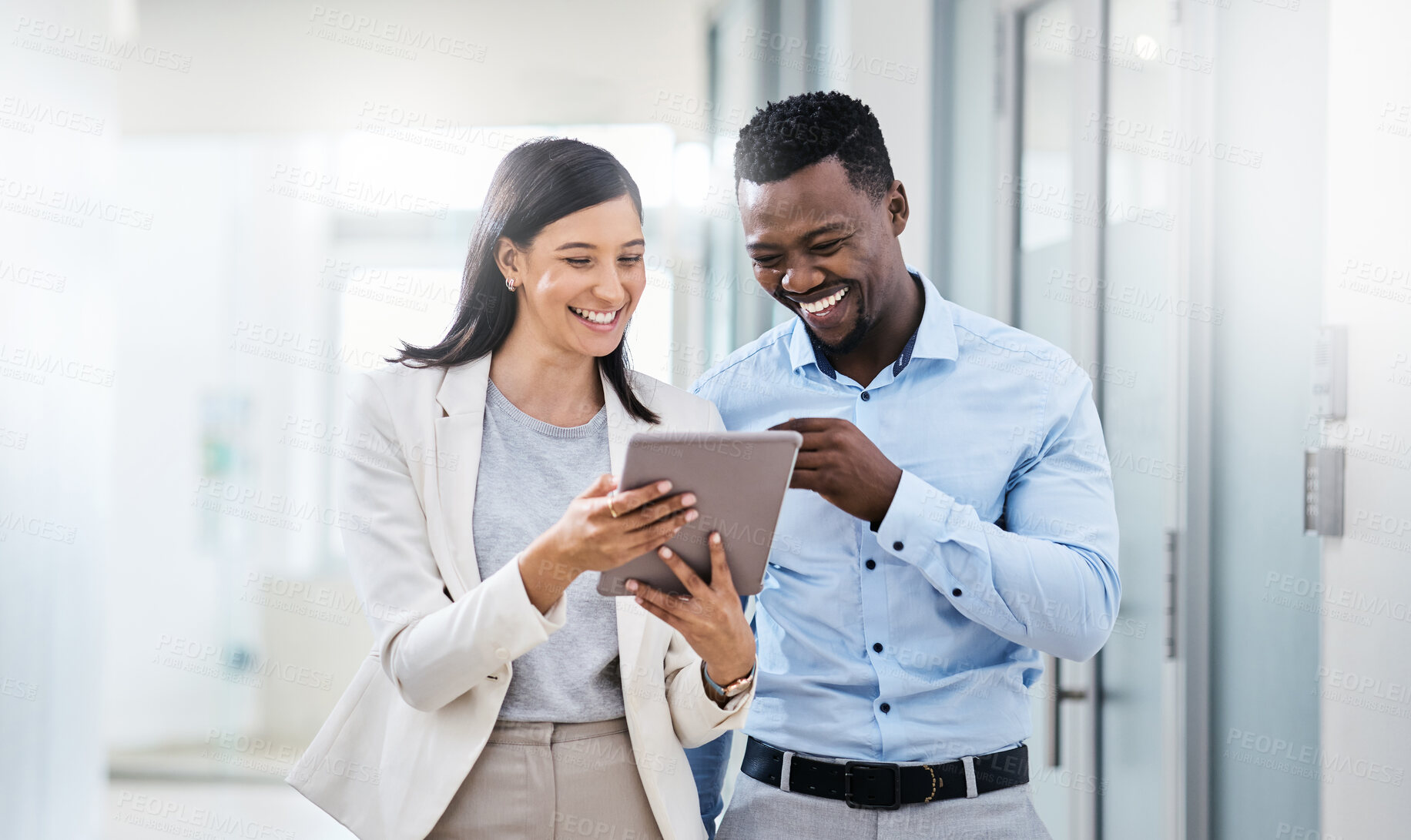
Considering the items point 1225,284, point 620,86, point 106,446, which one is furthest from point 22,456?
point 1225,284

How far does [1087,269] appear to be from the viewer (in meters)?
2.17

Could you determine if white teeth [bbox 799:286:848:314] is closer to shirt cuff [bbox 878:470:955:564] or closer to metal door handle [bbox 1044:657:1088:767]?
shirt cuff [bbox 878:470:955:564]

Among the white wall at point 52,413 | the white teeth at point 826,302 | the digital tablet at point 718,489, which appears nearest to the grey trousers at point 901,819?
the digital tablet at point 718,489

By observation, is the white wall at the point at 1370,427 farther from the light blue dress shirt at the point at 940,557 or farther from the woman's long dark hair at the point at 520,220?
the woman's long dark hair at the point at 520,220

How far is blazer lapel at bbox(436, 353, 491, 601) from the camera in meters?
1.23

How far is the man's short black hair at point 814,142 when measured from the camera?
1.41 meters

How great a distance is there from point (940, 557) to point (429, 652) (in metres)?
0.59

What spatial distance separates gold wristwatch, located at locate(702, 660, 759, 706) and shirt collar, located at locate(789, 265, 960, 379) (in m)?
0.45

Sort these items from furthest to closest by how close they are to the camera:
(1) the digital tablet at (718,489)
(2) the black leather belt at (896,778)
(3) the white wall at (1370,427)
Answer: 1. (3) the white wall at (1370,427)
2. (2) the black leather belt at (896,778)
3. (1) the digital tablet at (718,489)

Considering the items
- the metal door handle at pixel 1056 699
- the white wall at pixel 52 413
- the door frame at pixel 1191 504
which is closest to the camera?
the door frame at pixel 1191 504

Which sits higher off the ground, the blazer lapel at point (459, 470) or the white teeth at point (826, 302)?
the white teeth at point (826, 302)

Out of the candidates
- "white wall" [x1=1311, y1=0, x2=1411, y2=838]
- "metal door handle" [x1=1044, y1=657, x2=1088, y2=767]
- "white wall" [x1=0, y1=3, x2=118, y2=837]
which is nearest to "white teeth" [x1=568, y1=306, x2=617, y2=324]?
"white wall" [x1=1311, y1=0, x2=1411, y2=838]

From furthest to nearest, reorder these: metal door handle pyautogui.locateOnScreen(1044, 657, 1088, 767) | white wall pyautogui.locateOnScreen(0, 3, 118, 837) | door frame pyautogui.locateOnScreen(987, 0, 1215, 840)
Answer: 1. white wall pyautogui.locateOnScreen(0, 3, 118, 837)
2. metal door handle pyautogui.locateOnScreen(1044, 657, 1088, 767)
3. door frame pyautogui.locateOnScreen(987, 0, 1215, 840)

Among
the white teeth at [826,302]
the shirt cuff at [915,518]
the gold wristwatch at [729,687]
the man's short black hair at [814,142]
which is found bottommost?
the gold wristwatch at [729,687]
